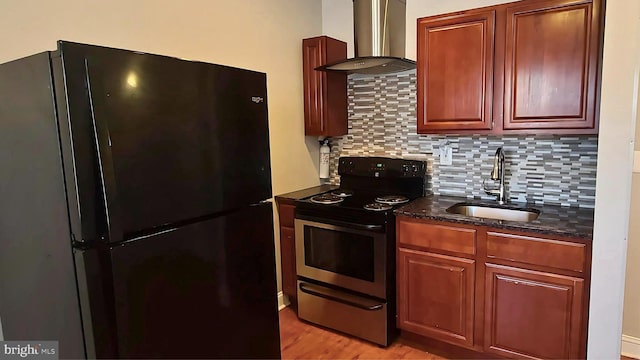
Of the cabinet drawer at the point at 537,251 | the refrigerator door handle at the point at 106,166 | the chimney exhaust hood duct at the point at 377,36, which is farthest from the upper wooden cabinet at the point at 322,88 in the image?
the refrigerator door handle at the point at 106,166

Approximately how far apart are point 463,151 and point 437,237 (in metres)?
0.75

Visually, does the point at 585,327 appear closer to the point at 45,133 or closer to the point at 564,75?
the point at 564,75

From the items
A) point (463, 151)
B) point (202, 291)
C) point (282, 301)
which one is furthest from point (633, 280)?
point (202, 291)

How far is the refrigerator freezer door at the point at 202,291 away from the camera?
4.14ft

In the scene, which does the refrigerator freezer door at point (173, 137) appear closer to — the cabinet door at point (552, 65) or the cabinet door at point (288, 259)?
the cabinet door at point (288, 259)

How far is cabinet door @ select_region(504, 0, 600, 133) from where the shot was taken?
198 centimetres

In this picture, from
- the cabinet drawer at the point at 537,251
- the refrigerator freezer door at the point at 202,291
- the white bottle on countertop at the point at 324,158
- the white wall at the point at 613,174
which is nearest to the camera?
the refrigerator freezer door at the point at 202,291

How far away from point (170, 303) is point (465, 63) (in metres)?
1.97

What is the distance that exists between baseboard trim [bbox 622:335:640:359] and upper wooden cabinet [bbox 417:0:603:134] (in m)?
1.31

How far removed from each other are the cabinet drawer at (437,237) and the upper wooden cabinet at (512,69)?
60 cm

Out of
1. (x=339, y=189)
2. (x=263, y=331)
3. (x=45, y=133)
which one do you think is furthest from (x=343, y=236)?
(x=45, y=133)

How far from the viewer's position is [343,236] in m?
2.54

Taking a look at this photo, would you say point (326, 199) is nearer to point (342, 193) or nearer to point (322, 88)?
point (342, 193)

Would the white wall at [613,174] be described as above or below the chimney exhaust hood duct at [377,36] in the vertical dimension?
below
